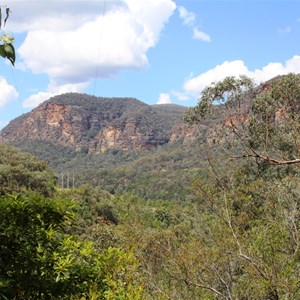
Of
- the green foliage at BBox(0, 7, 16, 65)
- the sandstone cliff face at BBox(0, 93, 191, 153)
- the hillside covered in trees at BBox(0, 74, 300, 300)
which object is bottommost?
the hillside covered in trees at BBox(0, 74, 300, 300)

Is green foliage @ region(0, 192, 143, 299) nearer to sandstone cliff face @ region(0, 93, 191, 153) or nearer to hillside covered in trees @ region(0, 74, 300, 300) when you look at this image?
hillside covered in trees @ region(0, 74, 300, 300)

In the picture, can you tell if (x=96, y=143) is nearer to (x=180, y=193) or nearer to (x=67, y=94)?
(x=67, y=94)

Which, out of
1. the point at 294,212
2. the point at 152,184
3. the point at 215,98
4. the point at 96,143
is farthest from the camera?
the point at 96,143

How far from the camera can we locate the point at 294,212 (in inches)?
321

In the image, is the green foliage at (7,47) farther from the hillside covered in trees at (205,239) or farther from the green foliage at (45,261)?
the green foliage at (45,261)

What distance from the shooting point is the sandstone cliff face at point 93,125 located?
156 meters

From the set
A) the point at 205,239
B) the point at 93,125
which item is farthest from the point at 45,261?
the point at 93,125

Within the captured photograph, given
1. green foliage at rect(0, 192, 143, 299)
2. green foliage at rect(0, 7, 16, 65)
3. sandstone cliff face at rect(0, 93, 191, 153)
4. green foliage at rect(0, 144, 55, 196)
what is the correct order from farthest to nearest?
1. sandstone cliff face at rect(0, 93, 191, 153)
2. green foliage at rect(0, 144, 55, 196)
3. green foliage at rect(0, 192, 143, 299)
4. green foliage at rect(0, 7, 16, 65)

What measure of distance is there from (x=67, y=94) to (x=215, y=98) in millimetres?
160265

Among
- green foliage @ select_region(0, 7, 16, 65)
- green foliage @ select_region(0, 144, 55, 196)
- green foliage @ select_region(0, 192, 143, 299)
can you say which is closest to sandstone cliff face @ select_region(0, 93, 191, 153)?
green foliage @ select_region(0, 144, 55, 196)

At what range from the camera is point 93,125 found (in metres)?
172

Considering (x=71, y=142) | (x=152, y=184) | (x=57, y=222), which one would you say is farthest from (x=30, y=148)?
(x=57, y=222)

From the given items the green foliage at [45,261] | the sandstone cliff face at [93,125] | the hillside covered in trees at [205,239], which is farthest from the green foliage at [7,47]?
the sandstone cliff face at [93,125]

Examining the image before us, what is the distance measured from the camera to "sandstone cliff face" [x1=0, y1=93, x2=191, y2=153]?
6147 inches
